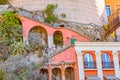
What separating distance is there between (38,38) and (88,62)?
6.74m

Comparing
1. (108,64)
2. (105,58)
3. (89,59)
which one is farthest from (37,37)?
(108,64)

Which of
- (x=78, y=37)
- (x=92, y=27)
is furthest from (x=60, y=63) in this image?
(x=92, y=27)

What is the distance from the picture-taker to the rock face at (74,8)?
4379 centimetres

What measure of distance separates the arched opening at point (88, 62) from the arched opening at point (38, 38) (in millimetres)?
4971

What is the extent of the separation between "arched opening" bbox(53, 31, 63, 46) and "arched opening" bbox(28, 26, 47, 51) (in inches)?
41.4

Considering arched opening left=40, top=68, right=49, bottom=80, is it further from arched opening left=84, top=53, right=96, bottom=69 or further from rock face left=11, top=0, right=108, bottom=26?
rock face left=11, top=0, right=108, bottom=26

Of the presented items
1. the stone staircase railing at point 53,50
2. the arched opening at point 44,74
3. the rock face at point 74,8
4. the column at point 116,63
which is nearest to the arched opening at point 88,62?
the stone staircase railing at point 53,50

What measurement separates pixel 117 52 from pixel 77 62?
383cm

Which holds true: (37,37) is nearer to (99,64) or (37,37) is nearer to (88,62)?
(88,62)

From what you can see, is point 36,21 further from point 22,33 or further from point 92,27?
point 92,27

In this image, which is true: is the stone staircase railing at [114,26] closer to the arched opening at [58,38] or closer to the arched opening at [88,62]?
the arched opening at [58,38]

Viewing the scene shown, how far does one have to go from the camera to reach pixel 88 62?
109ft

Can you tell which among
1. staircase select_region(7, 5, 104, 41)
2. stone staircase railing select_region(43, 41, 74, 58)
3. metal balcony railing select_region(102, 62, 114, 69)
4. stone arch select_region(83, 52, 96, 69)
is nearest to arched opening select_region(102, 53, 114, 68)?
metal balcony railing select_region(102, 62, 114, 69)

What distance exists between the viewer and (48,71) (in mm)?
32125
